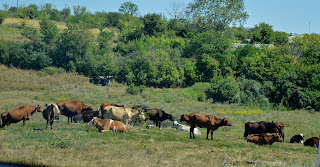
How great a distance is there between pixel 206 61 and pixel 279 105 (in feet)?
46.8

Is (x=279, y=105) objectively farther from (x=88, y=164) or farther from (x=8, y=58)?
(x=8, y=58)

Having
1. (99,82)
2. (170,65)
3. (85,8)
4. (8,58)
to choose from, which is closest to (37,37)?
(8,58)

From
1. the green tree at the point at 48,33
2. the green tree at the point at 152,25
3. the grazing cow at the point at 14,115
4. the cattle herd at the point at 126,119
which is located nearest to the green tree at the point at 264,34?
the green tree at the point at 152,25

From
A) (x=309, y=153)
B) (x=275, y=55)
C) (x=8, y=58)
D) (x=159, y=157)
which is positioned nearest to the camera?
(x=159, y=157)

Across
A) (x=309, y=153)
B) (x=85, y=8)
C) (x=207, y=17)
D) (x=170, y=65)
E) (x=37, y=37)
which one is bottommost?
(x=309, y=153)

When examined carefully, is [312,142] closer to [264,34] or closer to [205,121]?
[205,121]

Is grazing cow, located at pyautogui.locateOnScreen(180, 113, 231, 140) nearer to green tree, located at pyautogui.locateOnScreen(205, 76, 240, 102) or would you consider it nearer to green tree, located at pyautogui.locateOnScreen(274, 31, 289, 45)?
green tree, located at pyautogui.locateOnScreen(205, 76, 240, 102)

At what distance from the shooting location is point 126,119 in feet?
80.1

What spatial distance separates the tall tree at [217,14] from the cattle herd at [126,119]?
4348 centimetres

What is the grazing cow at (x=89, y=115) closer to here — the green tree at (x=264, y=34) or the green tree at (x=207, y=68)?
the green tree at (x=207, y=68)

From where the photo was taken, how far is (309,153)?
63.9 feet

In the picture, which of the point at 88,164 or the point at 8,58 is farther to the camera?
the point at 8,58

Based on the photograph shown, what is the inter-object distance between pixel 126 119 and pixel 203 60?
3162 centimetres

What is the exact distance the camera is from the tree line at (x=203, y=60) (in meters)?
45.0
